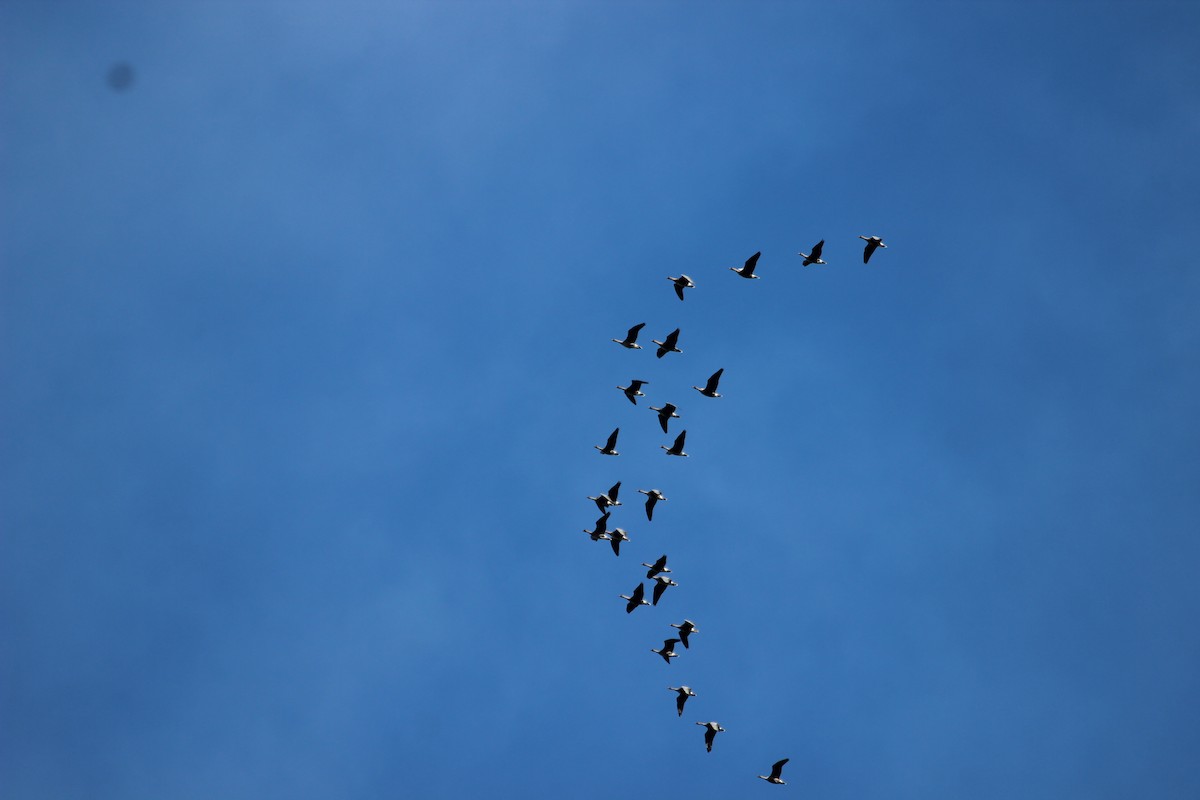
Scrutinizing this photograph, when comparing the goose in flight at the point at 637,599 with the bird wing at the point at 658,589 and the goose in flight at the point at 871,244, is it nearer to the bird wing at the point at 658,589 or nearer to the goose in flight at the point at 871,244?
the bird wing at the point at 658,589

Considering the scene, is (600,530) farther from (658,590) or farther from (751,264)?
(751,264)

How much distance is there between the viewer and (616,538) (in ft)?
350

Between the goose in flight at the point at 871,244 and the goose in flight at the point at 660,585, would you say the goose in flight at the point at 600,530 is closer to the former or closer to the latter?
the goose in flight at the point at 660,585

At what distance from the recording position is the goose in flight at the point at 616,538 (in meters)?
107

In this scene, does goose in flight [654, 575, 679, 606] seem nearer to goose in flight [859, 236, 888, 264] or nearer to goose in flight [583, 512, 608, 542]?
goose in flight [583, 512, 608, 542]

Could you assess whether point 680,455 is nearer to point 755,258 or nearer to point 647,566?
point 647,566

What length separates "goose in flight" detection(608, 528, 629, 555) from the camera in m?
107

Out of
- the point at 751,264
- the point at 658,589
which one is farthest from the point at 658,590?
the point at 751,264

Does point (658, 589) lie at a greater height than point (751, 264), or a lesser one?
lesser

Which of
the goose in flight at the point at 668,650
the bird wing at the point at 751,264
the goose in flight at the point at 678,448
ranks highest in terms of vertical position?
the bird wing at the point at 751,264

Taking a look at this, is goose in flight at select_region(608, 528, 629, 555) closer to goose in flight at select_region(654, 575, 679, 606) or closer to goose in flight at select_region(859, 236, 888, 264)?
goose in flight at select_region(654, 575, 679, 606)

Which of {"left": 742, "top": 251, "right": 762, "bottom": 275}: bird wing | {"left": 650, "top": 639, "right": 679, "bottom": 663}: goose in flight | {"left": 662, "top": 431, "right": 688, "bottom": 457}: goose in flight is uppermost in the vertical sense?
{"left": 742, "top": 251, "right": 762, "bottom": 275}: bird wing

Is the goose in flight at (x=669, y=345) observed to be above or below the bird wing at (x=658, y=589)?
above

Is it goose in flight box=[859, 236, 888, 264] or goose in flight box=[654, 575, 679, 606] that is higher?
goose in flight box=[859, 236, 888, 264]
